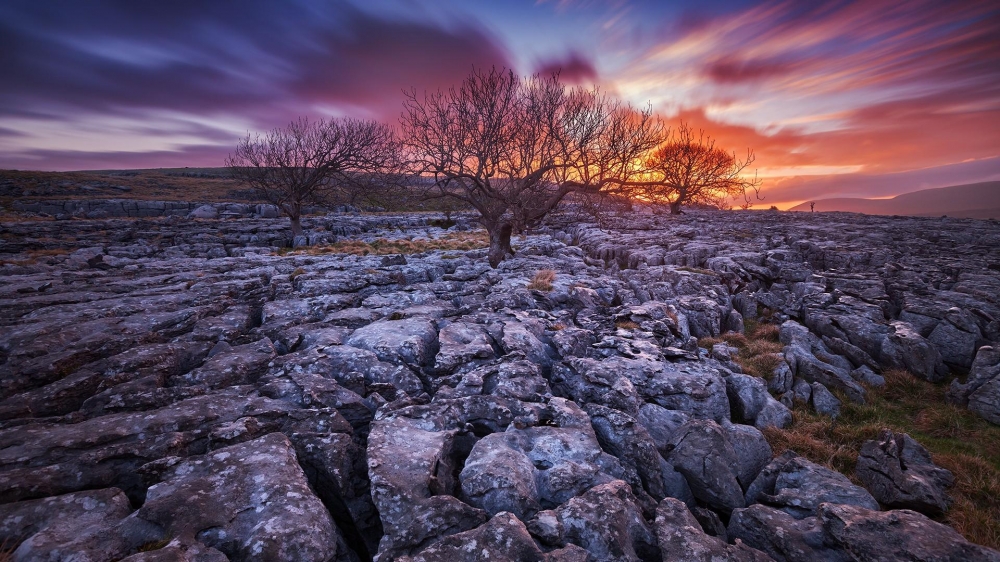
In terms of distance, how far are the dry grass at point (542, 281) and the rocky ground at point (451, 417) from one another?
0.81ft

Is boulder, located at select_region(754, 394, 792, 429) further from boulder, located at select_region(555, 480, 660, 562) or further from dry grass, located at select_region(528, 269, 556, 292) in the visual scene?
dry grass, located at select_region(528, 269, 556, 292)

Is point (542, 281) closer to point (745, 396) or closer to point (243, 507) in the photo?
point (745, 396)

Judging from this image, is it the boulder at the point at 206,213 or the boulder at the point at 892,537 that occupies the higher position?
the boulder at the point at 206,213

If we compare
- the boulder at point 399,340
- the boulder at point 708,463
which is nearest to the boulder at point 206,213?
the boulder at point 399,340

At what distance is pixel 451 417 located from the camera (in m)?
6.84

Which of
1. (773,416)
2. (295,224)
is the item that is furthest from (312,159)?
(773,416)

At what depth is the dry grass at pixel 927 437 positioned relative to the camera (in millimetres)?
6406

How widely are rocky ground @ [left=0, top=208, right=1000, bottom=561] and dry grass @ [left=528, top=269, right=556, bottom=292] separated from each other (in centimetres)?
25

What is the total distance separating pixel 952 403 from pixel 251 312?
→ 1975 cm

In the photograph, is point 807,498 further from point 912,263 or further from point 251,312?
point 912,263

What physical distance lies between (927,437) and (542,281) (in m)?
11.1

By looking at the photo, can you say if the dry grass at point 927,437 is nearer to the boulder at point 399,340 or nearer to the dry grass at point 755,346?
the dry grass at point 755,346

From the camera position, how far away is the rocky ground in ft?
14.9

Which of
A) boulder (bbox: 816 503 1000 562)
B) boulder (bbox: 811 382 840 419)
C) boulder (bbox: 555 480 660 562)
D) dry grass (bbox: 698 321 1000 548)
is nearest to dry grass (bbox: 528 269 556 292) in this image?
dry grass (bbox: 698 321 1000 548)
